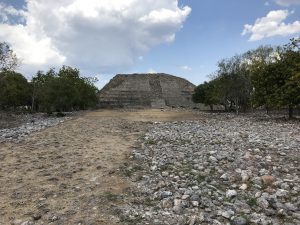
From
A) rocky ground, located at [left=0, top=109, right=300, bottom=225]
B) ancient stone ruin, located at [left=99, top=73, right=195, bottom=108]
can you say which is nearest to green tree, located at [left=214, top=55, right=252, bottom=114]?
rocky ground, located at [left=0, top=109, right=300, bottom=225]

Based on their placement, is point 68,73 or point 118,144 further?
point 68,73

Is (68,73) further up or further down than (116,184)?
further up

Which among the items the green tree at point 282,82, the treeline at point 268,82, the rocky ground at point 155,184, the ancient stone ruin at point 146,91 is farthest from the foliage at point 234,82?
the ancient stone ruin at point 146,91

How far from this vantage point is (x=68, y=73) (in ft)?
261

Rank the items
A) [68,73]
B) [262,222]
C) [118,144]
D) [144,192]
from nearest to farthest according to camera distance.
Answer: [262,222], [144,192], [118,144], [68,73]

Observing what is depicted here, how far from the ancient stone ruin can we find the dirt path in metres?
83.0

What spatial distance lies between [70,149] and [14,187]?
6722 millimetres

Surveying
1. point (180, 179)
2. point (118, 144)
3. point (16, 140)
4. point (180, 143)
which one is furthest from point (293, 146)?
point (16, 140)

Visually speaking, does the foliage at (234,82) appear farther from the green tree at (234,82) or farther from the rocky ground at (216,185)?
the rocky ground at (216,185)

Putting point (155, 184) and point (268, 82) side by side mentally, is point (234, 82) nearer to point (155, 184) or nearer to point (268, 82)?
point (268, 82)

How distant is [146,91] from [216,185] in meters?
104

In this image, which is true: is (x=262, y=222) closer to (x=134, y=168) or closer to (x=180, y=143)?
(x=134, y=168)

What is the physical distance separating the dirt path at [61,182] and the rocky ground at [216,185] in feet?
2.19

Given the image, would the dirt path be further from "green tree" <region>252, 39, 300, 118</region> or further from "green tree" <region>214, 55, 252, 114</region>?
"green tree" <region>214, 55, 252, 114</region>
